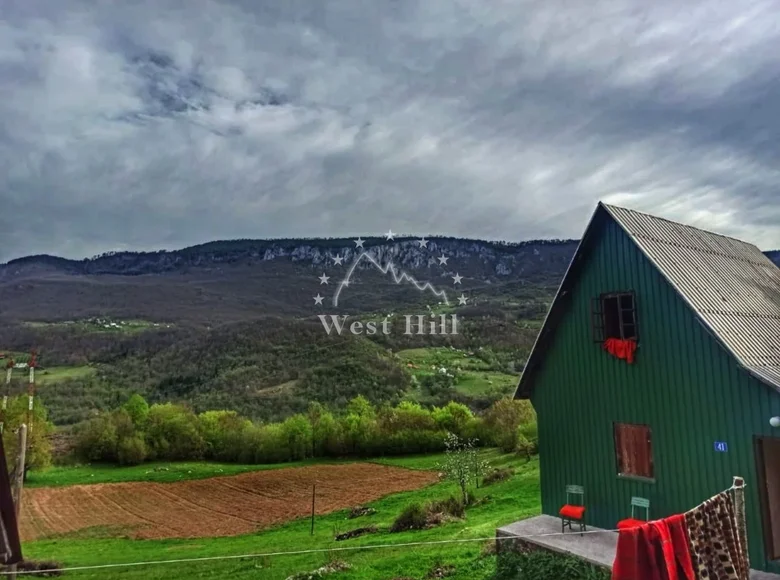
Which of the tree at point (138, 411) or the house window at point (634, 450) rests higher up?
the house window at point (634, 450)

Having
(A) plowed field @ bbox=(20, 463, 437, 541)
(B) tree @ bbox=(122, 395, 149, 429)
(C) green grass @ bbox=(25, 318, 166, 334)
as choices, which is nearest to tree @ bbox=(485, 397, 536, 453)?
(A) plowed field @ bbox=(20, 463, 437, 541)

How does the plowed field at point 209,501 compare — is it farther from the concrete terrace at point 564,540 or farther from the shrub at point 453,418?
the concrete terrace at point 564,540

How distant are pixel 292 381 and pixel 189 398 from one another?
12.9 metres

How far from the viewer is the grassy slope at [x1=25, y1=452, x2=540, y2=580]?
11.0 m

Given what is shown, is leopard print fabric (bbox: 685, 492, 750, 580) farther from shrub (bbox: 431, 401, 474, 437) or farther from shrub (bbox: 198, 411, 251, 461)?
shrub (bbox: 198, 411, 251, 461)

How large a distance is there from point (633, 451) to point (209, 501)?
90.1 ft

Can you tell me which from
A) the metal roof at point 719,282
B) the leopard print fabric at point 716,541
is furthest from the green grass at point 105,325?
the leopard print fabric at point 716,541

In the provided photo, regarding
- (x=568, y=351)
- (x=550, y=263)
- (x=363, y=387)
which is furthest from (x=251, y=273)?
(x=568, y=351)

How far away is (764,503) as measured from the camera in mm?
7027

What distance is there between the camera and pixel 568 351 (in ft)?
32.8

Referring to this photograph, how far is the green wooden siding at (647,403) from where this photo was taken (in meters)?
7.32

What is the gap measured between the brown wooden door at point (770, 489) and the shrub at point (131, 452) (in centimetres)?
4811

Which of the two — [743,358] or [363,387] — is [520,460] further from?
[363,387]

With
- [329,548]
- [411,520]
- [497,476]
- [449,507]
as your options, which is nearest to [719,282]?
[329,548]
